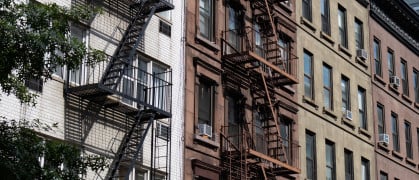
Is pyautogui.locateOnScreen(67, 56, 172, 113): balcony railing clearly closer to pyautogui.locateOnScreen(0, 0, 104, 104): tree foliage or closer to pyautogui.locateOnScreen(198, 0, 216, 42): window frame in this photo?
pyautogui.locateOnScreen(198, 0, 216, 42): window frame

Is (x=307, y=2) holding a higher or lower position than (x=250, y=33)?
higher

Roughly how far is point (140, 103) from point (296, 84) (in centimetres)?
1230

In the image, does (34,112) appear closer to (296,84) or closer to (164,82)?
(164,82)

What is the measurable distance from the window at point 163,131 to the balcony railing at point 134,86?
1.62 ft

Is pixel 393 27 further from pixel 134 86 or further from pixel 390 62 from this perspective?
pixel 134 86

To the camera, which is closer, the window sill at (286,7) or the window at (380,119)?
the window sill at (286,7)

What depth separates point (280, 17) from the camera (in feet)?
120

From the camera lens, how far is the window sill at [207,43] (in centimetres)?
3063

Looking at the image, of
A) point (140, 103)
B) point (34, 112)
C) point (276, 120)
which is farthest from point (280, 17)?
point (34, 112)

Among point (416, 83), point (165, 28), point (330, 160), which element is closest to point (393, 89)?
point (416, 83)

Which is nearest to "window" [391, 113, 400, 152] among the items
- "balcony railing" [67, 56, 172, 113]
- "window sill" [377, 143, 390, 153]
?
"window sill" [377, 143, 390, 153]

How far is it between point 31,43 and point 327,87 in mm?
25634

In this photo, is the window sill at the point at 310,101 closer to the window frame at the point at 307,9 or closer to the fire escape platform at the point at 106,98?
the window frame at the point at 307,9

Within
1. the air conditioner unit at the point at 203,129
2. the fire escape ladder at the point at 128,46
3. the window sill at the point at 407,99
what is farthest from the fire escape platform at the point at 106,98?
the window sill at the point at 407,99
